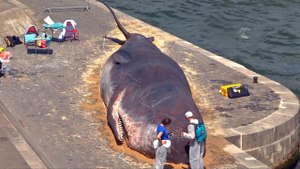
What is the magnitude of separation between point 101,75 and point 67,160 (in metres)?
6.06

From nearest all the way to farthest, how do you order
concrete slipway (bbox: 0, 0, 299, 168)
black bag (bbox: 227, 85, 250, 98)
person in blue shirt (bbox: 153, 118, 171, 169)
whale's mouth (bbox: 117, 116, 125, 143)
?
person in blue shirt (bbox: 153, 118, 171, 169) < concrete slipway (bbox: 0, 0, 299, 168) < whale's mouth (bbox: 117, 116, 125, 143) < black bag (bbox: 227, 85, 250, 98)

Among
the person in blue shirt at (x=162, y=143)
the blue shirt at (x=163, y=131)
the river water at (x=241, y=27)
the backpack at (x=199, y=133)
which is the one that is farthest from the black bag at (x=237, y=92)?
the river water at (x=241, y=27)

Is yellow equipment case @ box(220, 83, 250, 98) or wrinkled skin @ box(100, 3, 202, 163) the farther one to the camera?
yellow equipment case @ box(220, 83, 250, 98)

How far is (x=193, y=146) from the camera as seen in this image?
20094mm

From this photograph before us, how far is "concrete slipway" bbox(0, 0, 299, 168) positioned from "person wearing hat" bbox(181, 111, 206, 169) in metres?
1.08

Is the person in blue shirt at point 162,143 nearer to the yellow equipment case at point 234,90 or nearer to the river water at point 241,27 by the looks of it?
the yellow equipment case at point 234,90

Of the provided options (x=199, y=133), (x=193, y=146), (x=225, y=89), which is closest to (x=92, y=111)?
(x=225, y=89)

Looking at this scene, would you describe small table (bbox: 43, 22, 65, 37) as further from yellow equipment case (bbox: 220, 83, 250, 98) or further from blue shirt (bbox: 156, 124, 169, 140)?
blue shirt (bbox: 156, 124, 169, 140)

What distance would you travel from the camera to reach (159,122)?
827 inches

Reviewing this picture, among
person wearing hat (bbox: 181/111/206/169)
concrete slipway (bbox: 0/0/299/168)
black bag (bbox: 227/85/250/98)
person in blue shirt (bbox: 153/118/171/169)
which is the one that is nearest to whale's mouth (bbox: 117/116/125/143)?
concrete slipway (bbox: 0/0/299/168)

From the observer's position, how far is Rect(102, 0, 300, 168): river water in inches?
1518

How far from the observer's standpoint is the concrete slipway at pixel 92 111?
2183cm

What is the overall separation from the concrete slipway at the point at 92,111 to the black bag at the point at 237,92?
7.5 inches

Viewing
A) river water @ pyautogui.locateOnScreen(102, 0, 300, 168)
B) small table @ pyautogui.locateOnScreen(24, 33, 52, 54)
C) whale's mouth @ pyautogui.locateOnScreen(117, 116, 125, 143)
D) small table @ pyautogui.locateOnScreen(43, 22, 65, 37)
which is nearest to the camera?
whale's mouth @ pyautogui.locateOnScreen(117, 116, 125, 143)
